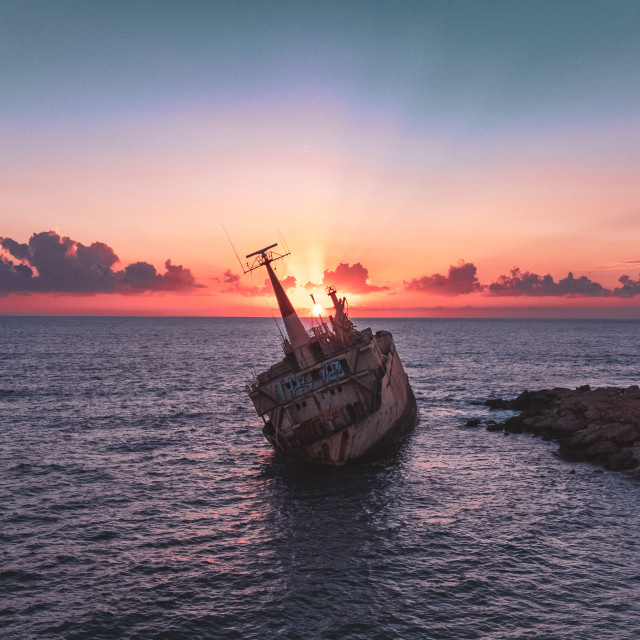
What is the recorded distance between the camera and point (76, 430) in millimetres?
53344

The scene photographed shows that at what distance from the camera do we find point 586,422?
48500 mm

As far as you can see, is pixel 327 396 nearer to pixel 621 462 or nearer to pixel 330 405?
pixel 330 405

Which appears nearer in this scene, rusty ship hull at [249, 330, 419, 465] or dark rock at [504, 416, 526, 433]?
rusty ship hull at [249, 330, 419, 465]

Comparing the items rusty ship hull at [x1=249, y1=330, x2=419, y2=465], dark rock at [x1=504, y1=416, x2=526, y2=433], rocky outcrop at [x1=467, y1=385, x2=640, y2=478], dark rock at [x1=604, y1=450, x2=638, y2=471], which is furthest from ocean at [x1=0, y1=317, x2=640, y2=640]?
rusty ship hull at [x1=249, y1=330, x2=419, y2=465]

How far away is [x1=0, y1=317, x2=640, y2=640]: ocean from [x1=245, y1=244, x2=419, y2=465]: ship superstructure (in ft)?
7.66

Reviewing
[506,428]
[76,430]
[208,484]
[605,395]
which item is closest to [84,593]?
[208,484]

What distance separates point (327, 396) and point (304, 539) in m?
12.0

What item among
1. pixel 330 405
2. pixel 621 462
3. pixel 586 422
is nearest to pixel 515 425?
pixel 586 422

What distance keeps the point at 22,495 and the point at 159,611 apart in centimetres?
1881

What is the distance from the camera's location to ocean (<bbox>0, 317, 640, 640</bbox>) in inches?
822

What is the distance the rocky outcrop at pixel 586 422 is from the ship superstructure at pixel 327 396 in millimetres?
15608

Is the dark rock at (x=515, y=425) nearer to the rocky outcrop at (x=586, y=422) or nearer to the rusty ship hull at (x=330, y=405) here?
the rocky outcrop at (x=586, y=422)

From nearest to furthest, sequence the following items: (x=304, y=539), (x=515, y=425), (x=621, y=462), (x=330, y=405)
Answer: (x=304, y=539), (x=330, y=405), (x=621, y=462), (x=515, y=425)

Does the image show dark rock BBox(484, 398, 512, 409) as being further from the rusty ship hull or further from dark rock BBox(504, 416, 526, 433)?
the rusty ship hull
